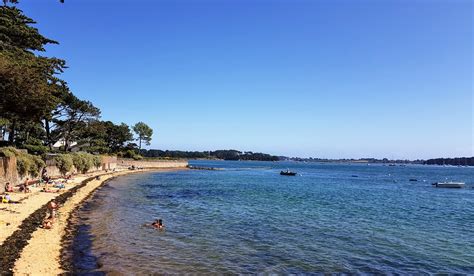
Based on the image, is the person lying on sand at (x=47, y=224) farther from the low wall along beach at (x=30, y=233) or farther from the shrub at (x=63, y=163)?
the shrub at (x=63, y=163)

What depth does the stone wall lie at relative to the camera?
3965 inches

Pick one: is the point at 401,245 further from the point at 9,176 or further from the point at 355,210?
the point at 9,176

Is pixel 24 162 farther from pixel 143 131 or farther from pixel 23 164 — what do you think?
pixel 143 131

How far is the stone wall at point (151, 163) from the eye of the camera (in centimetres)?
10071

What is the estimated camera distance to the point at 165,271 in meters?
14.7

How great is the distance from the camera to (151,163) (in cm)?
11444

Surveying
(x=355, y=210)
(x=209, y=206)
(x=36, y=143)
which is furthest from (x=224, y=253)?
(x=36, y=143)

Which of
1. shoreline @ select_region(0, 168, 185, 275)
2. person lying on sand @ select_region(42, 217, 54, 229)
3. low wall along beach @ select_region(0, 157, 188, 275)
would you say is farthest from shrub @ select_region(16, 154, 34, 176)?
person lying on sand @ select_region(42, 217, 54, 229)

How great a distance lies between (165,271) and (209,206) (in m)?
19.7

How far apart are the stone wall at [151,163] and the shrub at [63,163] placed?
44409 millimetres

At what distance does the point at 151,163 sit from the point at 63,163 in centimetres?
6376

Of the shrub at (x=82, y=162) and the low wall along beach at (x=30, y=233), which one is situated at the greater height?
the shrub at (x=82, y=162)

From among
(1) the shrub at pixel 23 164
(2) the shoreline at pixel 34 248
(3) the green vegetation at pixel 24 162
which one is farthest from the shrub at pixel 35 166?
(2) the shoreline at pixel 34 248

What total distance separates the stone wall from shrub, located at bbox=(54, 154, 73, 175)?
4441 cm
